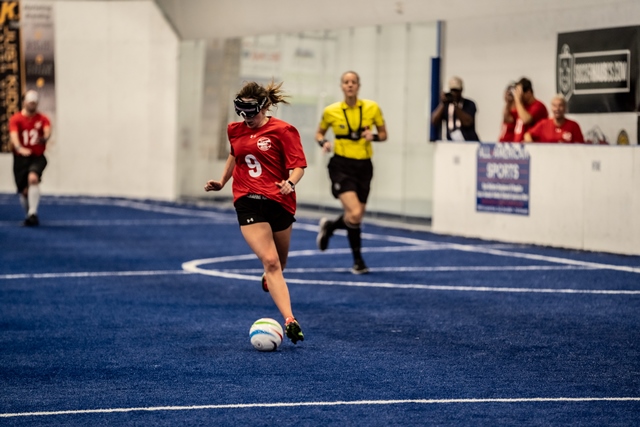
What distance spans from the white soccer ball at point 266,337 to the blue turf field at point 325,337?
90 millimetres

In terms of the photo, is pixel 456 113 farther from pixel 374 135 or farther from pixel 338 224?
pixel 374 135

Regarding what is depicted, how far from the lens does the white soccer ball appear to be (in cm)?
905

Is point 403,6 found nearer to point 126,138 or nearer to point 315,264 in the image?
point 315,264

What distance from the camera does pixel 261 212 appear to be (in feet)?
31.7

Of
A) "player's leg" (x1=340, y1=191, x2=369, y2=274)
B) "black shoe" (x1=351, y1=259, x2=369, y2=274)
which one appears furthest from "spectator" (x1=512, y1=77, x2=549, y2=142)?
"black shoe" (x1=351, y1=259, x2=369, y2=274)

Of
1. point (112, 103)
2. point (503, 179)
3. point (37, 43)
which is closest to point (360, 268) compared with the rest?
point (503, 179)

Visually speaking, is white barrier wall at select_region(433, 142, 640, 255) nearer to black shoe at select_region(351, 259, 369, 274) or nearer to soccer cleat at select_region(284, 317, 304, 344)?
black shoe at select_region(351, 259, 369, 274)

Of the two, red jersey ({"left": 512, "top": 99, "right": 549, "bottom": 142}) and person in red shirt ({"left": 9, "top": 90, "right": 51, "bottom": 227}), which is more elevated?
red jersey ({"left": 512, "top": 99, "right": 549, "bottom": 142})

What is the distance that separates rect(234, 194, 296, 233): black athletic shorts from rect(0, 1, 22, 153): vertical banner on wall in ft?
61.8

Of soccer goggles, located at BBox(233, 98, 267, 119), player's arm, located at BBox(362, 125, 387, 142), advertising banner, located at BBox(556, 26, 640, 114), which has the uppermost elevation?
advertising banner, located at BBox(556, 26, 640, 114)

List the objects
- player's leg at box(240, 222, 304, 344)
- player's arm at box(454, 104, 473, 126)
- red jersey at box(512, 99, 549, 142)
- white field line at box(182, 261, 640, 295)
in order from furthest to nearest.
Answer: player's arm at box(454, 104, 473, 126), red jersey at box(512, 99, 549, 142), white field line at box(182, 261, 640, 295), player's leg at box(240, 222, 304, 344)

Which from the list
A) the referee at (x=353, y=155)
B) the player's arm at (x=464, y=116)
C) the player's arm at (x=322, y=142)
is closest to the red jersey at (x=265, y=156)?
the player's arm at (x=322, y=142)

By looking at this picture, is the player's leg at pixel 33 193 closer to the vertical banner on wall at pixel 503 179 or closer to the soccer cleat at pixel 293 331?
the vertical banner on wall at pixel 503 179

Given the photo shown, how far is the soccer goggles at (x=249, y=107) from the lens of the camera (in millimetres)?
9406
